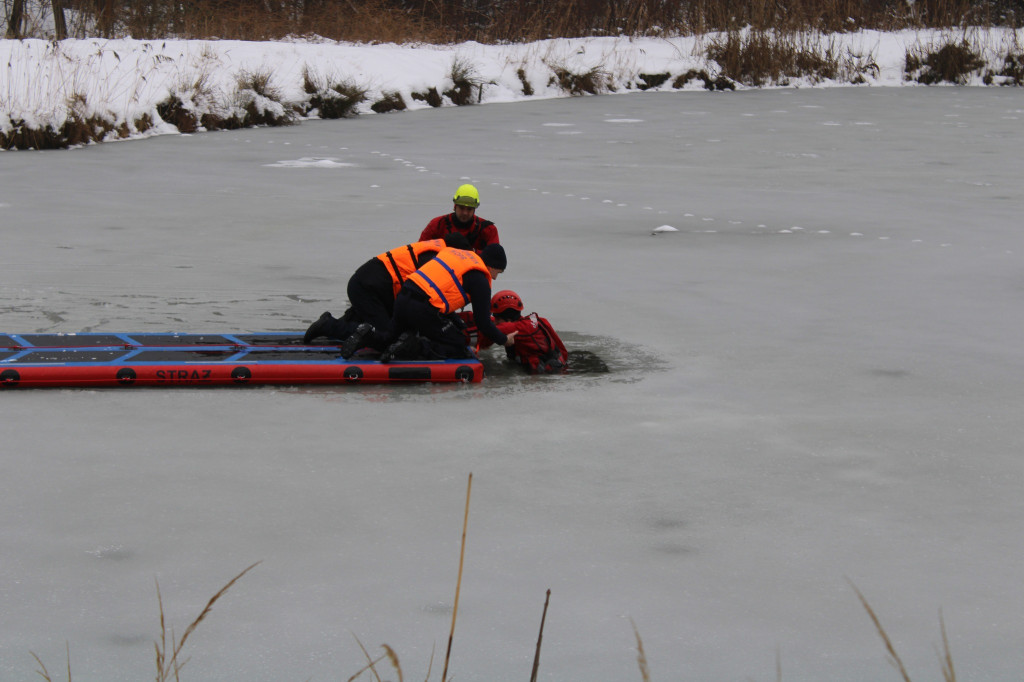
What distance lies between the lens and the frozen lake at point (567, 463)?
303 cm

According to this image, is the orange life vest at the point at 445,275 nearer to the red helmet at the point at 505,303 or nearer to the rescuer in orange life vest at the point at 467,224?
the red helmet at the point at 505,303

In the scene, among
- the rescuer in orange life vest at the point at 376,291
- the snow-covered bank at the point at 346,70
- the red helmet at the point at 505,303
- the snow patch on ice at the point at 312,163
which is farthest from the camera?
the snow-covered bank at the point at 346,70

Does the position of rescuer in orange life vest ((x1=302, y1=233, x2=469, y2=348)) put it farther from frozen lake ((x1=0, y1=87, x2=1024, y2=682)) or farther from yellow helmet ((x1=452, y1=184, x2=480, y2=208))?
frozen lake ((x1=0, y1=87, x2=1024, y2=682))

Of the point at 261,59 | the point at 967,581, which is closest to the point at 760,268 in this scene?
the point at 967,581

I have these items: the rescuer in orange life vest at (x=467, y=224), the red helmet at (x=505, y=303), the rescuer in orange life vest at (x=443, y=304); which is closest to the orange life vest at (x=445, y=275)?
the rescuer in orange life vest at (x=443, y=304)

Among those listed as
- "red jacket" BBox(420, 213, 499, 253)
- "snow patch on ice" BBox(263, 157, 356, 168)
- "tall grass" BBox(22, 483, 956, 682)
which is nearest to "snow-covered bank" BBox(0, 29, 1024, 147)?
"snow patch on ice" BBox(263, 157, 356, 168)

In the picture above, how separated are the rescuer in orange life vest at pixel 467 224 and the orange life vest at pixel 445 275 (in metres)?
0.73

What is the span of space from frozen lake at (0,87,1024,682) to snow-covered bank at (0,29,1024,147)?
553 centimetres

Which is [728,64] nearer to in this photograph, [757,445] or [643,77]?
[643,77]

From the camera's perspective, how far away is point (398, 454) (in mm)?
4430

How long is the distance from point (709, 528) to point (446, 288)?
234 cm

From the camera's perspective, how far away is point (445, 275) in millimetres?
5727

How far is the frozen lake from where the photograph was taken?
303cm

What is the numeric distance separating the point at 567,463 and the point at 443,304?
5.25 feet
